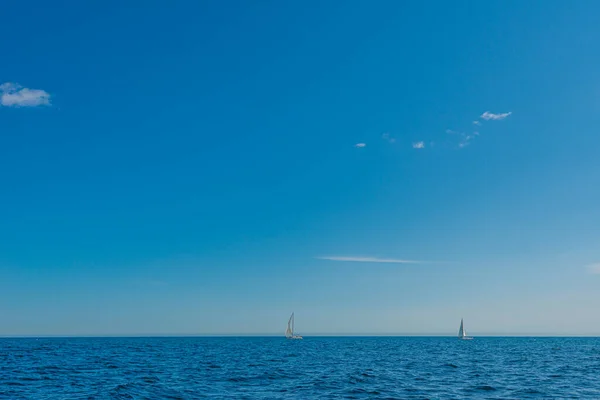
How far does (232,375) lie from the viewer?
4759 centimetres

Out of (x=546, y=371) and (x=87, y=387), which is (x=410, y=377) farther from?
(x=87, y=387)

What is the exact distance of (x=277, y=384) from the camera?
40.1 meters

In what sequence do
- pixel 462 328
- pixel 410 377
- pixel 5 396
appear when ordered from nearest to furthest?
pixel 5 396 < pixel 410 377 < pixel 462 328

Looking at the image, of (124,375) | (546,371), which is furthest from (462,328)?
(124,375)

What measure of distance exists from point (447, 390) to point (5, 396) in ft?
115

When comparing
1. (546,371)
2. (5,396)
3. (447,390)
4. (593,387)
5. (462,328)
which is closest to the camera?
(5,396)

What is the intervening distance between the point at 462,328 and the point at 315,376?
571 ft

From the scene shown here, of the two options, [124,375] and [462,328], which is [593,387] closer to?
[124,375]

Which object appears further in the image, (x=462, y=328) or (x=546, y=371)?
(x=462, y=328)

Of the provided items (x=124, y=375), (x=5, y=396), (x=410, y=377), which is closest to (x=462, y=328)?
(x=410, y=377)

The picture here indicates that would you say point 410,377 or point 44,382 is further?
point 410,377

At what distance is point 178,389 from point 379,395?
660 inches

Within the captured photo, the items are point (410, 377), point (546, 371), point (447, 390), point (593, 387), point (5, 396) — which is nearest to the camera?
point (5, 396)

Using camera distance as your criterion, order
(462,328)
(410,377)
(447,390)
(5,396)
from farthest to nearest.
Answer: (462,328) → (410,377) → (447,390) → (5,396)
